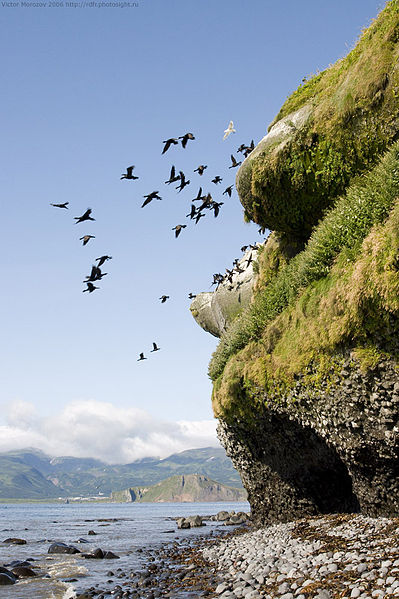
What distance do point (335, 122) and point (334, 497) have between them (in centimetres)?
1496

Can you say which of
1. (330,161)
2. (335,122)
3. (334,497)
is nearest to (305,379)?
(334,497)

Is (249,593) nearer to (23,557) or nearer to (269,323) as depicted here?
(269,323)

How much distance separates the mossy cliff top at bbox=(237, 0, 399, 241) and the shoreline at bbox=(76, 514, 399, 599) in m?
11.5

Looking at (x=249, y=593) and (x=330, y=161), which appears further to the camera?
(x=330, y=161)

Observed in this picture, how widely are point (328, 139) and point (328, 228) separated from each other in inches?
150

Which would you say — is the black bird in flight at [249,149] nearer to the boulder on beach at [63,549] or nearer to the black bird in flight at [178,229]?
the black bird in flight at [178,229]

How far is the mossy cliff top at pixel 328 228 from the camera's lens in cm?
1248

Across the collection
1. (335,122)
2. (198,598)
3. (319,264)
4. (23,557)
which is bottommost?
(23,557)

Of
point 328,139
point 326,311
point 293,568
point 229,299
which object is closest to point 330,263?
point 326,311

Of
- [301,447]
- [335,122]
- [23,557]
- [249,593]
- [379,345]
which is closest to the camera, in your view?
[249,593]

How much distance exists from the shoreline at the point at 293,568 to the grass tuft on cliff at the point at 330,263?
5547 mm

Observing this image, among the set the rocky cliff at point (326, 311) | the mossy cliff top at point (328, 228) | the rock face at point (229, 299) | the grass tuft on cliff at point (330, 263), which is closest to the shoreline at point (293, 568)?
the rocky cliff at point (326, 311)

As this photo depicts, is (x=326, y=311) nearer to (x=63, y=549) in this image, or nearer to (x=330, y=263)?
(x=330, y=263)

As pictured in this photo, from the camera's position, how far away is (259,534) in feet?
60.4
